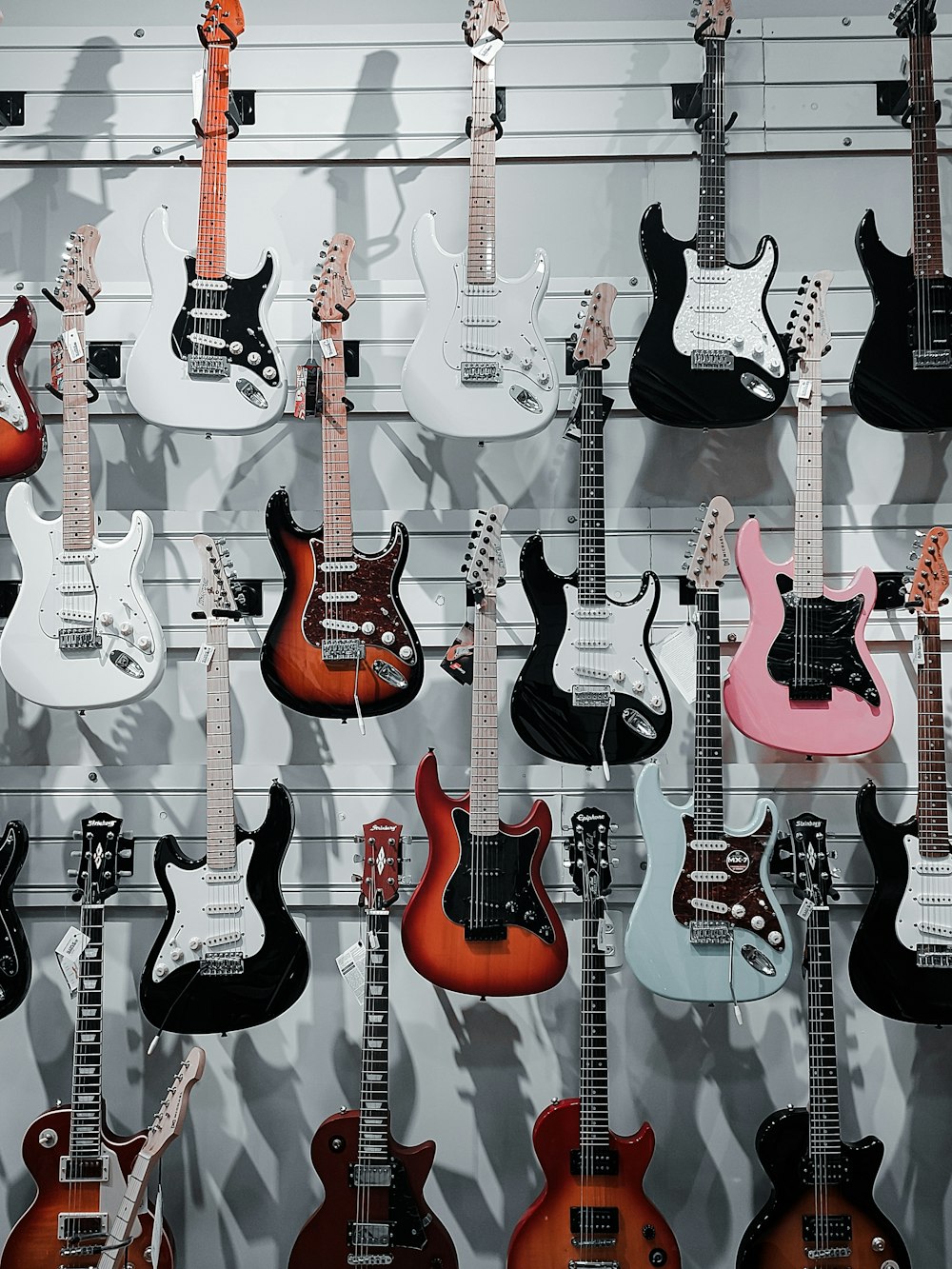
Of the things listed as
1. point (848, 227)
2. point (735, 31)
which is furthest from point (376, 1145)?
point (735, 31)

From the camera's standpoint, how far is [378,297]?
2.71 m

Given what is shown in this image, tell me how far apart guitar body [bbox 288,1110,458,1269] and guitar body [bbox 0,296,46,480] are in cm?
166

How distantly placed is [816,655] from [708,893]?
1.94ft

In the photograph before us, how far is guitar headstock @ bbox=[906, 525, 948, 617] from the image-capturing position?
2.49m

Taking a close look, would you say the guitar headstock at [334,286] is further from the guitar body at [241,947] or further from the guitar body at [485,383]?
the guitar body at [241,947]

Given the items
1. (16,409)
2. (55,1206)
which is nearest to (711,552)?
(16,409)

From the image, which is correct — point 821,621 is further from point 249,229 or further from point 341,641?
point 249,229

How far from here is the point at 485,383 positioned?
8.19 feet

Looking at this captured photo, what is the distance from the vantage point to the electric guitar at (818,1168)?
2375 mm

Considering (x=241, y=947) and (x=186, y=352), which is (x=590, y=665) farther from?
(x=186, y=352)

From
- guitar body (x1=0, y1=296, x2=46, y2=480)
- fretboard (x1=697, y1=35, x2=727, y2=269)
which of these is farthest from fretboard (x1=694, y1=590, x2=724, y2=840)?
guitar body (x1=0, y1=296, x2=46, y2=480)

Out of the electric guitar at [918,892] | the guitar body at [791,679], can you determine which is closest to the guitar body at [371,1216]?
the electric guitar at [918,892]

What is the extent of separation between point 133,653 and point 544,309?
51.1 inches

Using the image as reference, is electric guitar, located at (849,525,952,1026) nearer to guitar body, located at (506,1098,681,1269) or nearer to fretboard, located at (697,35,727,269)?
guitar body, located at (506,1098,681,1269)
